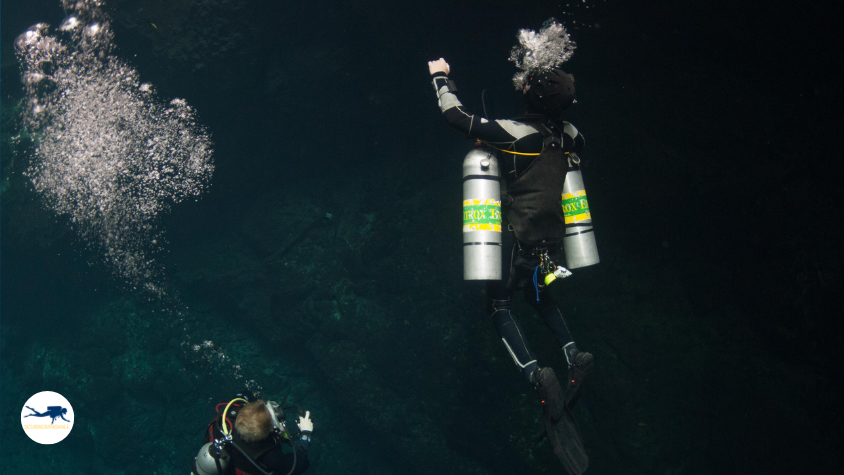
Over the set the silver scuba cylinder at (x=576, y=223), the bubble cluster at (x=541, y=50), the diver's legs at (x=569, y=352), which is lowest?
the diver's legs at (x=569, y=352)

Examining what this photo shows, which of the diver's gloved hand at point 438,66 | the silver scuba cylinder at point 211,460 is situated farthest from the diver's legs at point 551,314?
the silver scuba cylinder at point 211,460

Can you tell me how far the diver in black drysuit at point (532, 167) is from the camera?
93.3 inches

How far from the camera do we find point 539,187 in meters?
2.42

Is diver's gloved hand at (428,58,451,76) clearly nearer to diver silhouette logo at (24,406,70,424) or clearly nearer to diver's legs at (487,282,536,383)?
diver's legs at (487,282,536,383)

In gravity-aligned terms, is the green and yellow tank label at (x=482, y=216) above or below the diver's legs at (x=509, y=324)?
above

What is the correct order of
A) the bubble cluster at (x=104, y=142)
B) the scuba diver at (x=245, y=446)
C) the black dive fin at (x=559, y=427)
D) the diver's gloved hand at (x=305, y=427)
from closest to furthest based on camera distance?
1. the black dive fin at (x=559, y=427)
2. the scuba diver at (x=245, y=446)
3. the diver's gloved hand at (x=305, y=427)
4. the bubble cluster at (x=104, y=142)

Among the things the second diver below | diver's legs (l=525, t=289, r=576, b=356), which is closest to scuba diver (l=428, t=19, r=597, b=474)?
the second diver below

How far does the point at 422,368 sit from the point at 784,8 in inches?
171

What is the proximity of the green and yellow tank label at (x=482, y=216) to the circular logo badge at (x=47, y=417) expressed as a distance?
903 cm

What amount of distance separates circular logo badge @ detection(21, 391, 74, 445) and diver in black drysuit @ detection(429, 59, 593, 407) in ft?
30.1

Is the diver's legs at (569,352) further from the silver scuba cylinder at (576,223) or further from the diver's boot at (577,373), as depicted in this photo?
the silver scuba cylinder at (576,223)

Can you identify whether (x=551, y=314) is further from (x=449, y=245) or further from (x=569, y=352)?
(x=449, y=245)

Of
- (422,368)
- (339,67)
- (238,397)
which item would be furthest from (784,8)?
(238,397)

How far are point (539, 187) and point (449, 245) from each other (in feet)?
5.78
